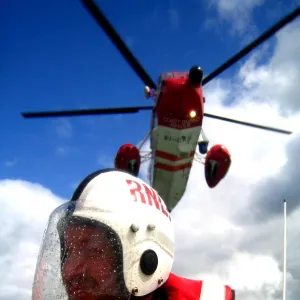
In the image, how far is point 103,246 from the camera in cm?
257

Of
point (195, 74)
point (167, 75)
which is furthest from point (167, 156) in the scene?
point (195, 74)

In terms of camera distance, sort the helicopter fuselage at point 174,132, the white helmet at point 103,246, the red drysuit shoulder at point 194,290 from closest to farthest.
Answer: the white helmet at point 103,246 → the red drysuit shoulder at point 194,290 → the helicopter fuselage at point 174,132

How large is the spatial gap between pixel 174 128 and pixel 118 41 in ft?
9.45

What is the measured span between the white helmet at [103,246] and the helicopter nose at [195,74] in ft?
23.2

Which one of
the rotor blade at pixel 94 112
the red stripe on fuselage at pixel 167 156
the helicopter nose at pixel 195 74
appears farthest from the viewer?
the rotor blade at pixel 94 112

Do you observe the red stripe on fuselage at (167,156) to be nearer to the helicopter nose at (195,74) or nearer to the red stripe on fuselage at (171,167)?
the red stripe on fuselage at (171,167)

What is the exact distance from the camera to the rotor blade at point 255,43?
10.9 meters

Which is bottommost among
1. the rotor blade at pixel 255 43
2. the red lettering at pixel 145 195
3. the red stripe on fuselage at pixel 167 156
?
the red lettering at pixel 145 195

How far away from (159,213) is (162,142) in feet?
25.0

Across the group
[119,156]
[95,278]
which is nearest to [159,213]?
[95,278]

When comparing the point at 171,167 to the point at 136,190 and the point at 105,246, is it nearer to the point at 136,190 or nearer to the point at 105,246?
the point at 136,190

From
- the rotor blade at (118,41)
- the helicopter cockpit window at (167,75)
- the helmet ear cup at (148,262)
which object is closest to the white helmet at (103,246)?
the helmet ear cup at (148,262)

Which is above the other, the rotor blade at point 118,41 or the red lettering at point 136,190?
the rotor blade at point 118,41

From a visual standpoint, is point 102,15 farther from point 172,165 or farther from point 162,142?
point 172,165
